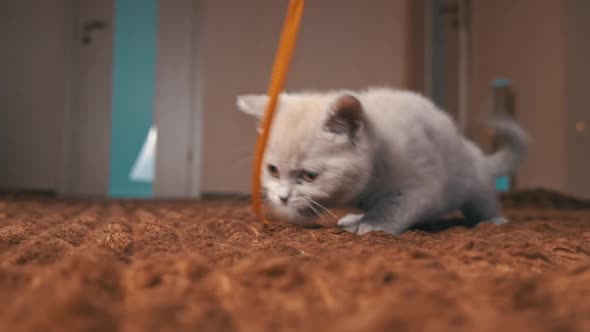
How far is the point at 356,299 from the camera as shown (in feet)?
1.58

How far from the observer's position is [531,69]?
3.38 metres

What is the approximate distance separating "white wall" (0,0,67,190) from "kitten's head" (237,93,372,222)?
148 inches

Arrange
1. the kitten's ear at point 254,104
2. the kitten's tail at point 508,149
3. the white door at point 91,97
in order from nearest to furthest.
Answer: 1. the kitten's ear at point 254,104
2. the kitten's tail at point 508,149
3. the white door at point 91,97

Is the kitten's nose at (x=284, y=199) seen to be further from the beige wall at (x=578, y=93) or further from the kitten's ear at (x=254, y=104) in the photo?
the beige wall at (x=578, y=93)

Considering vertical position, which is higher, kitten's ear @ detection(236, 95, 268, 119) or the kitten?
kitten's ear @ detection(236, 95, 268, 119)

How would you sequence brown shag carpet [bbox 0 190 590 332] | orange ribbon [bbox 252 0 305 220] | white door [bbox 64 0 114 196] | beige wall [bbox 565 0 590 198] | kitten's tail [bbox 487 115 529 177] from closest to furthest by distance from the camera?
brown shag carpet [bbox 0 190 590 332], orange ribbon [bbox 252 0 305 220], kitten's tail [bbox 487 115 529 177], beige wall [bbox 565 0 590 198], white door [bbox 64 0 114 196]

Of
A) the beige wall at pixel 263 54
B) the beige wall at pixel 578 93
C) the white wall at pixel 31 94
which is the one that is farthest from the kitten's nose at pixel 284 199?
the white wall at pixel 31 94

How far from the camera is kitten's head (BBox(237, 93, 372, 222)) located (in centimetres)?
107

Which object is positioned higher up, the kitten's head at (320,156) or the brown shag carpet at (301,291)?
the kitten's head at (320,156)

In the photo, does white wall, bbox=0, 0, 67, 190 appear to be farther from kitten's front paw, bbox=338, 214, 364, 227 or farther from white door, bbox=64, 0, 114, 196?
kitten's front paw, bbox=338, 214, 364, 227

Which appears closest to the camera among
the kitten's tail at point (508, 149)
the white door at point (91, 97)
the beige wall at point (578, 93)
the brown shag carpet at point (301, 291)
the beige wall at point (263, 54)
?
the brown shag carpet at point (301, 291)

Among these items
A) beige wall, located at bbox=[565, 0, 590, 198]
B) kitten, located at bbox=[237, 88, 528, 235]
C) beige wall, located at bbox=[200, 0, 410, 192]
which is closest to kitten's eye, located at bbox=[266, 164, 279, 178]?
kitten, located at bbox=[237, 88, 528, 235]

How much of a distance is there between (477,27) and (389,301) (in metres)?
3.99

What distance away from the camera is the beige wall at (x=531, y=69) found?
309 cm
